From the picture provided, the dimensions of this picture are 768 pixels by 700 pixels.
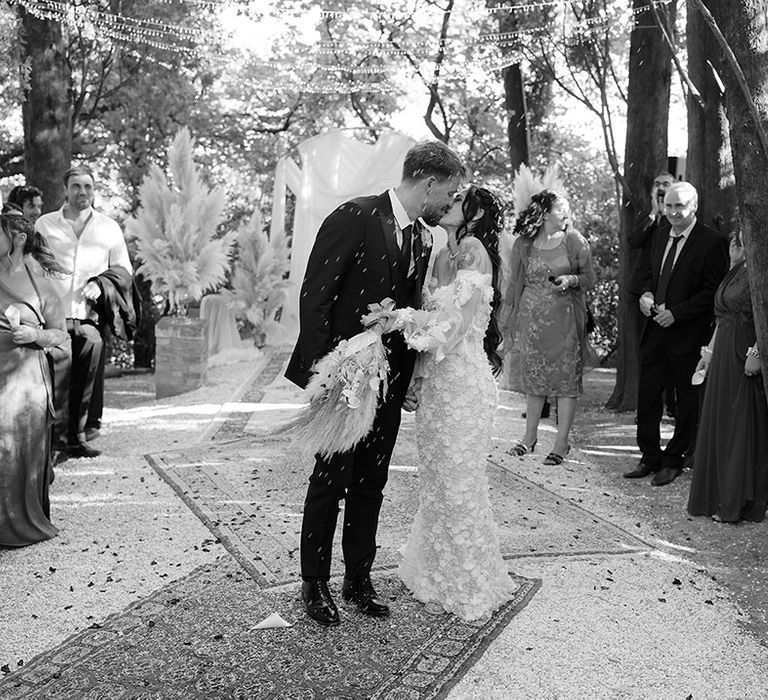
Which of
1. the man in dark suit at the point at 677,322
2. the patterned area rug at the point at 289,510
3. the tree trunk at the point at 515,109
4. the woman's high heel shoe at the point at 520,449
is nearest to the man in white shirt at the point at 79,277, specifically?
the patterned area rug at the point at 289,510

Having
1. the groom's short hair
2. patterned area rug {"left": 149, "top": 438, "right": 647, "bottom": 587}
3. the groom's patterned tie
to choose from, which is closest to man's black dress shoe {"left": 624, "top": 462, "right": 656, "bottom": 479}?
patterned area rug {"left": 149, "top": 438, "right": 647, "bottom": 587}

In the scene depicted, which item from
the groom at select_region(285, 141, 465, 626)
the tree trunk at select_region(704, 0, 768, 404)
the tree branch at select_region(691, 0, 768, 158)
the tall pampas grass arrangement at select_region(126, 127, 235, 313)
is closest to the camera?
the groom at select_region(285, 141, 465, 626)

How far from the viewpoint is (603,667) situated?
3613mm

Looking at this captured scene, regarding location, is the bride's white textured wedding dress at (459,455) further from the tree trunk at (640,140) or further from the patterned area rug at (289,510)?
the tree trunk at (640,140)

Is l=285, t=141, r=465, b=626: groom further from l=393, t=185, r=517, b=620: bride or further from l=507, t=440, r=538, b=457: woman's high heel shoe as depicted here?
l=507, t=440, r=538, b=457: woman's high heel shoe

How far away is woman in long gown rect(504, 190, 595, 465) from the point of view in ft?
23.2

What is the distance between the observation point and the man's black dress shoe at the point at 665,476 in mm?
6676

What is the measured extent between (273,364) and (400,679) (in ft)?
30.8

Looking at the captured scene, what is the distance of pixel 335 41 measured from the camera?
1548 centimetres

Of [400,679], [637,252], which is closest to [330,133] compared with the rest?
[637,252]

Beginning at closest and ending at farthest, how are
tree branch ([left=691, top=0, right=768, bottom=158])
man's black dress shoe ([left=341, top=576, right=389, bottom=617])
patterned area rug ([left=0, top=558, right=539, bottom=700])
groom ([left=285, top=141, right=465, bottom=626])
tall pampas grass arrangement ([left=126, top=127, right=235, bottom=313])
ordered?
1. patterned area rug ([left=0, top=558, right=539, bottom=700])
2. groom ([left=285, top=141, right=465, bottom=626])
3. man's black dress shoe ([left=341, top=576, right=389, bottom=617])
4. tree branch ([left=691, top=0, right=768, bottom=158])
5. tall pampas grass arrangement ([left=126, top=127, right=235, bottom=313])

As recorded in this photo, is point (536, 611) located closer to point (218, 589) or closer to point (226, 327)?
point (218, 589)

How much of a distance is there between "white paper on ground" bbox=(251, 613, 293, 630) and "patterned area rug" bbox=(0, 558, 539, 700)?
0.02 metres

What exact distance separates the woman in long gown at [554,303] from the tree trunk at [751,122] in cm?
251
